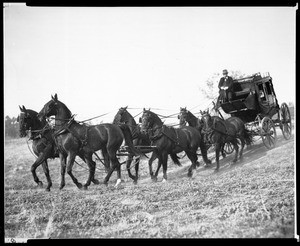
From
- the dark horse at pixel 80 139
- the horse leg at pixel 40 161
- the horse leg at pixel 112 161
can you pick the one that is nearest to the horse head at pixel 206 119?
the dark horse at pixel 80 139

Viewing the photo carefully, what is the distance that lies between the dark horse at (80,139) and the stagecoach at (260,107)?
3.35m

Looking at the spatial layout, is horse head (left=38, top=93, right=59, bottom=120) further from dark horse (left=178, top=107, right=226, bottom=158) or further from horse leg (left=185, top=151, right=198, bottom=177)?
horse leg (left=185, top=151, right=198, bottom=177)

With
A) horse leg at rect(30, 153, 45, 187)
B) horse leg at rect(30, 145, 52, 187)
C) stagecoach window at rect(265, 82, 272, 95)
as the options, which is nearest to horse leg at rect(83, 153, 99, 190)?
horse leg at rect(30, 145, 52, 187)

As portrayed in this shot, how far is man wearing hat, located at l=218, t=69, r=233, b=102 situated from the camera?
10.8 m

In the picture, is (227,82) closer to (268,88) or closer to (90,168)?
(268,88)

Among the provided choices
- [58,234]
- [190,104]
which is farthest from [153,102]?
[58,234]

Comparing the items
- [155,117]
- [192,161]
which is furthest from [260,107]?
[155,117]

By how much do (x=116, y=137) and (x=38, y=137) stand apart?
6.15 feet

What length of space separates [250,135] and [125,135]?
12.0ft

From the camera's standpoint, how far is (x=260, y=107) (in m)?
11.5

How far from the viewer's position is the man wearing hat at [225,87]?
35.3ft

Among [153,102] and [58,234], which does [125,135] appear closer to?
[153,102]

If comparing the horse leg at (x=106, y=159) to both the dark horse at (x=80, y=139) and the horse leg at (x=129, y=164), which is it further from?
the horse leg at (x=129, y=164)

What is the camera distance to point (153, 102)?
34.4 ft
